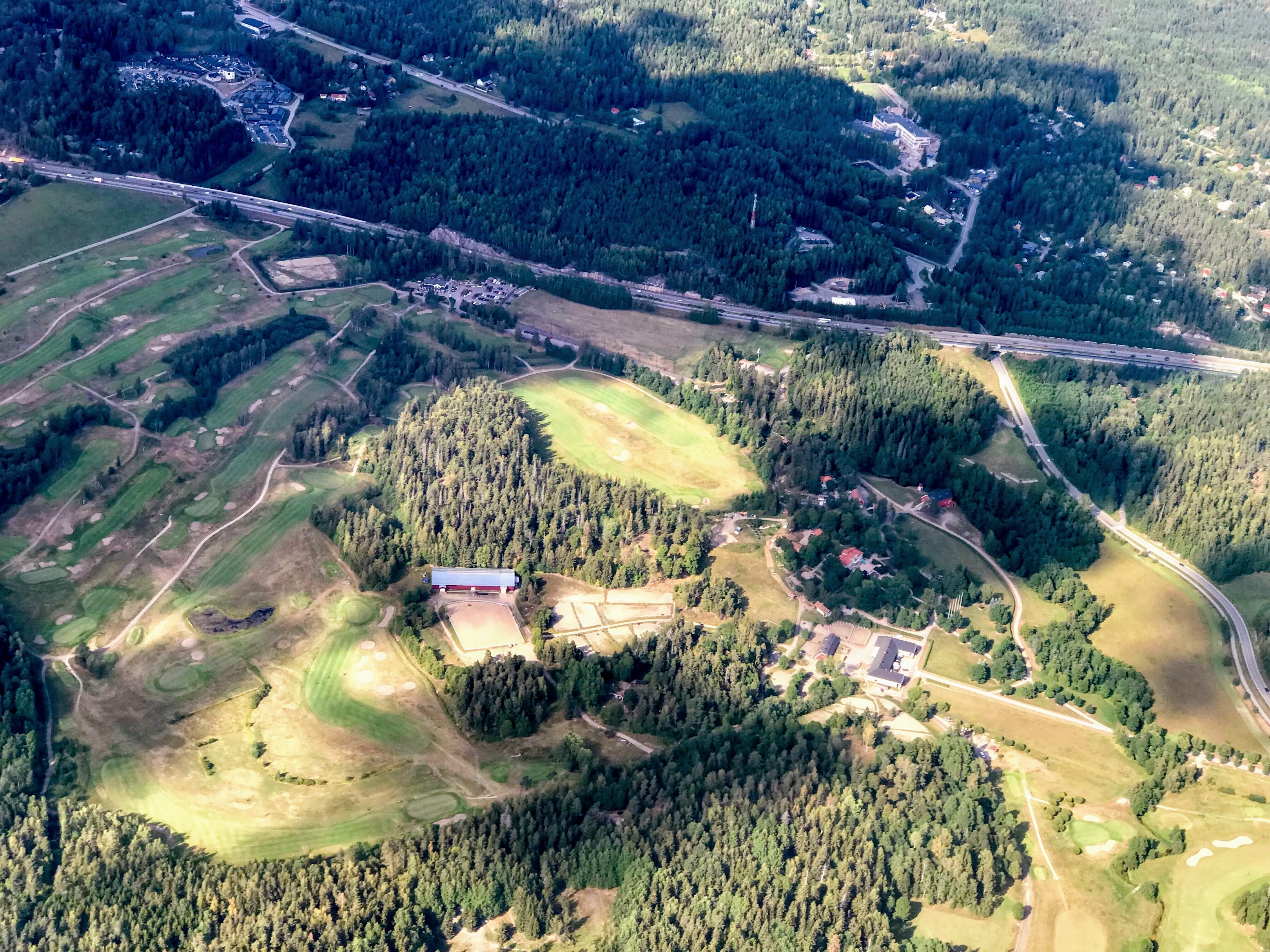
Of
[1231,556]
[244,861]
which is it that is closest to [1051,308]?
[1231,556]

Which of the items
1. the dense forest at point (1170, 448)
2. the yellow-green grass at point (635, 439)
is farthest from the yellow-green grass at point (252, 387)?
the dense forest at point (1170, 448)

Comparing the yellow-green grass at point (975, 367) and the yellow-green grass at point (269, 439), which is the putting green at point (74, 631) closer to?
the yellow-green grass at point (269, 439)

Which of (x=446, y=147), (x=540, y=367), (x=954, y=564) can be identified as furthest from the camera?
(x=446, y=147)

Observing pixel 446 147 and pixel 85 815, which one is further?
pixel 446 147

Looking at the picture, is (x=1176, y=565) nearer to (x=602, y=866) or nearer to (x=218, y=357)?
(x=602, y=866)

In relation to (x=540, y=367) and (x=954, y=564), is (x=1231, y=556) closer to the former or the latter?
(x=954, y=564)

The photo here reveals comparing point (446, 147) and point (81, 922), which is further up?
point (446, 147)

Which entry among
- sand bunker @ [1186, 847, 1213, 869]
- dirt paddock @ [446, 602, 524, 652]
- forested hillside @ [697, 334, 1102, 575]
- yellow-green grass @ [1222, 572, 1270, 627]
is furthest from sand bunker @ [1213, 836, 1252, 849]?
dirt paddock @ [446, 602, 524, 652]
